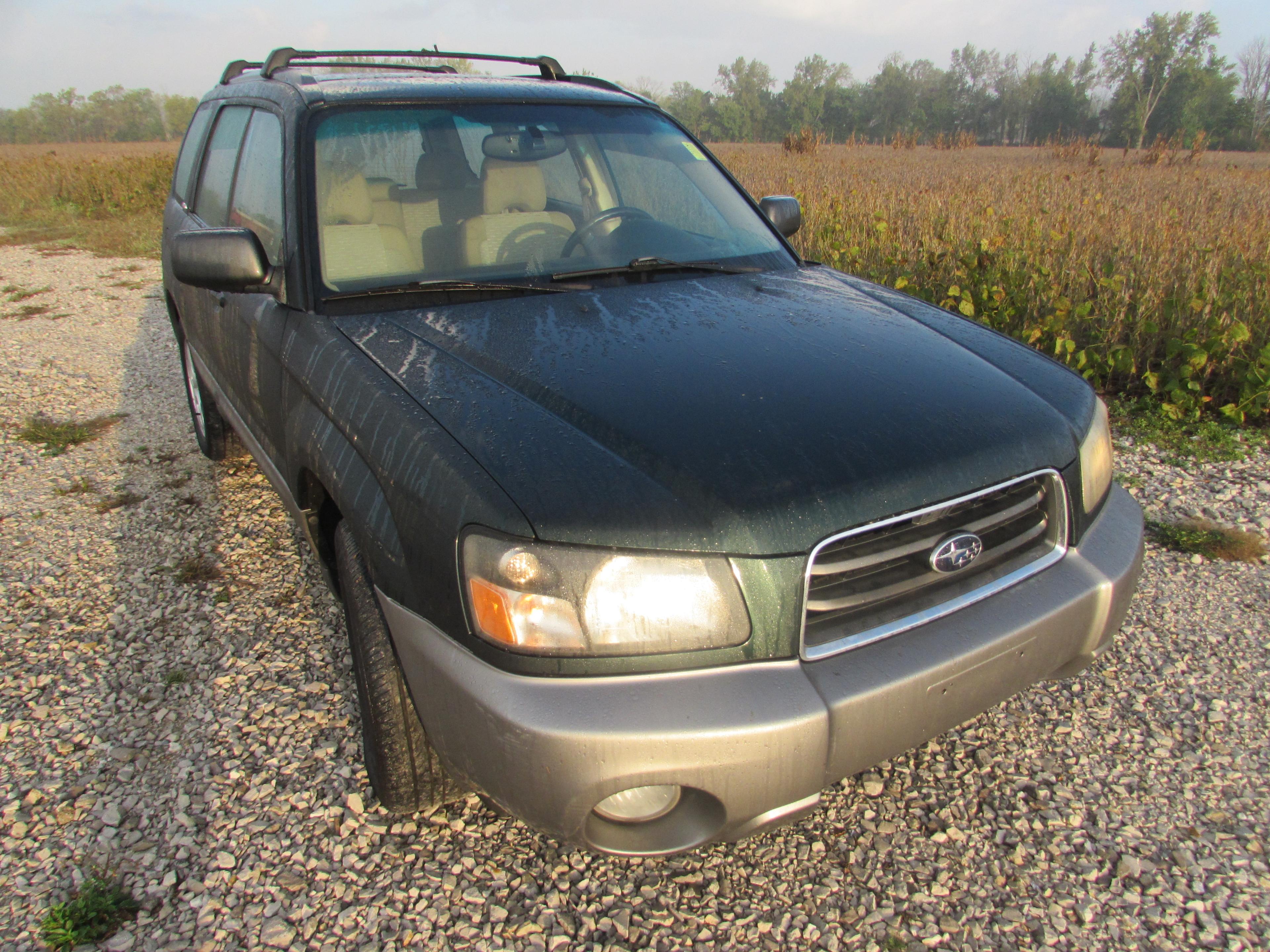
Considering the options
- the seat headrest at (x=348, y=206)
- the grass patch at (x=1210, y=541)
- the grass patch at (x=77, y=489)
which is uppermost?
the seat headrest at (x=348, y=206)

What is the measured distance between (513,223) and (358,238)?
A: 46 centimetres

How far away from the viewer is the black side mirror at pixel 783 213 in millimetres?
3162

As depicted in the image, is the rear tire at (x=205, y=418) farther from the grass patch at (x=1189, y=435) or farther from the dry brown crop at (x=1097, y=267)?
the grass patch at (x=1189, y=435)

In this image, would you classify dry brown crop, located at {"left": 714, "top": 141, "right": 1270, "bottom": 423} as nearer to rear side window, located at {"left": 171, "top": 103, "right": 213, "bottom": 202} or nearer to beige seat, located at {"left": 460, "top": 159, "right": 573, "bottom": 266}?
beige seat, located at {"left": 460, "top": 159, "right": 573, "bottom": 266}

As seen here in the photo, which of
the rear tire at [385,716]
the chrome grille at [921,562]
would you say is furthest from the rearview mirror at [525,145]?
the chrome grille at [921,562]

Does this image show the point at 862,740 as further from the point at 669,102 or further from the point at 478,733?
the point at 669,102

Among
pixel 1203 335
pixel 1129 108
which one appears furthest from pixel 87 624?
pixel 1129 108

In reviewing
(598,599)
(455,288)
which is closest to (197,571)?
(455,288)

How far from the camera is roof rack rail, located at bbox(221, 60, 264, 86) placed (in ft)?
12.2

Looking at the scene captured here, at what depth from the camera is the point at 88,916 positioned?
5.64 ft

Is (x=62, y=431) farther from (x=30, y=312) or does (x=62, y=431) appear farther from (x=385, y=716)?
(x=30, y=312)

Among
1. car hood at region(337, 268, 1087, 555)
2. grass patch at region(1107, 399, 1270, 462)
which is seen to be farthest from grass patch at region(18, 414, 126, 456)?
grass patch at region(1107, 399, 1270, 462)

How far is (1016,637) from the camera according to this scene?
63.2 inches

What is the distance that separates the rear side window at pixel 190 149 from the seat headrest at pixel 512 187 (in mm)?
1881
